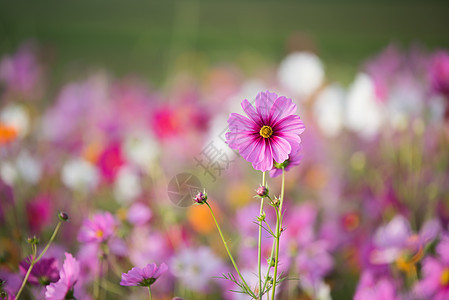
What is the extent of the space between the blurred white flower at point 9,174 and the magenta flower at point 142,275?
1.44 feet

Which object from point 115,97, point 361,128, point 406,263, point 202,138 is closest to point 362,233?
point 406,263

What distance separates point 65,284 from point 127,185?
1.30 ft

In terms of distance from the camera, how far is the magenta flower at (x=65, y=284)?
442mm

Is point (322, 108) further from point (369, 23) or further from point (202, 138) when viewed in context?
point (369, 23)

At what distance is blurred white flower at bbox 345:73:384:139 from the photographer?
2.99 ft

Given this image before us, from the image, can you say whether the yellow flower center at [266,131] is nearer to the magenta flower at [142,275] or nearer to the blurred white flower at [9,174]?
the magenta flower at [142,275]

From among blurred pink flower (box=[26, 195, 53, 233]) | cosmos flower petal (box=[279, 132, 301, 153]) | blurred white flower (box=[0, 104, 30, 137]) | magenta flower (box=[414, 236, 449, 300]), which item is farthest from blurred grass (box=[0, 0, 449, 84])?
cosmos flower petal (box=[279, 132, 301, 153])

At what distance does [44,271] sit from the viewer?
0.50 metres

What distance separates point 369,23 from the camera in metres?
3.54

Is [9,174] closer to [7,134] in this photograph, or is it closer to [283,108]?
[7,134]

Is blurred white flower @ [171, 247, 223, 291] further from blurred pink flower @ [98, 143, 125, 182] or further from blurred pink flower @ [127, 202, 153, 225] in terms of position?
blurred pink flower @ [98, 143, 125, 182]

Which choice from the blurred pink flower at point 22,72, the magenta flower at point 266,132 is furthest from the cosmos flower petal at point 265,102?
the blurred pink flower at point 22,72

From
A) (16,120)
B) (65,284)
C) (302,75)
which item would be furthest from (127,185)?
(302,75)

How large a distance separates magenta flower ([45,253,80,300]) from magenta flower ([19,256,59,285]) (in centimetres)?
4
